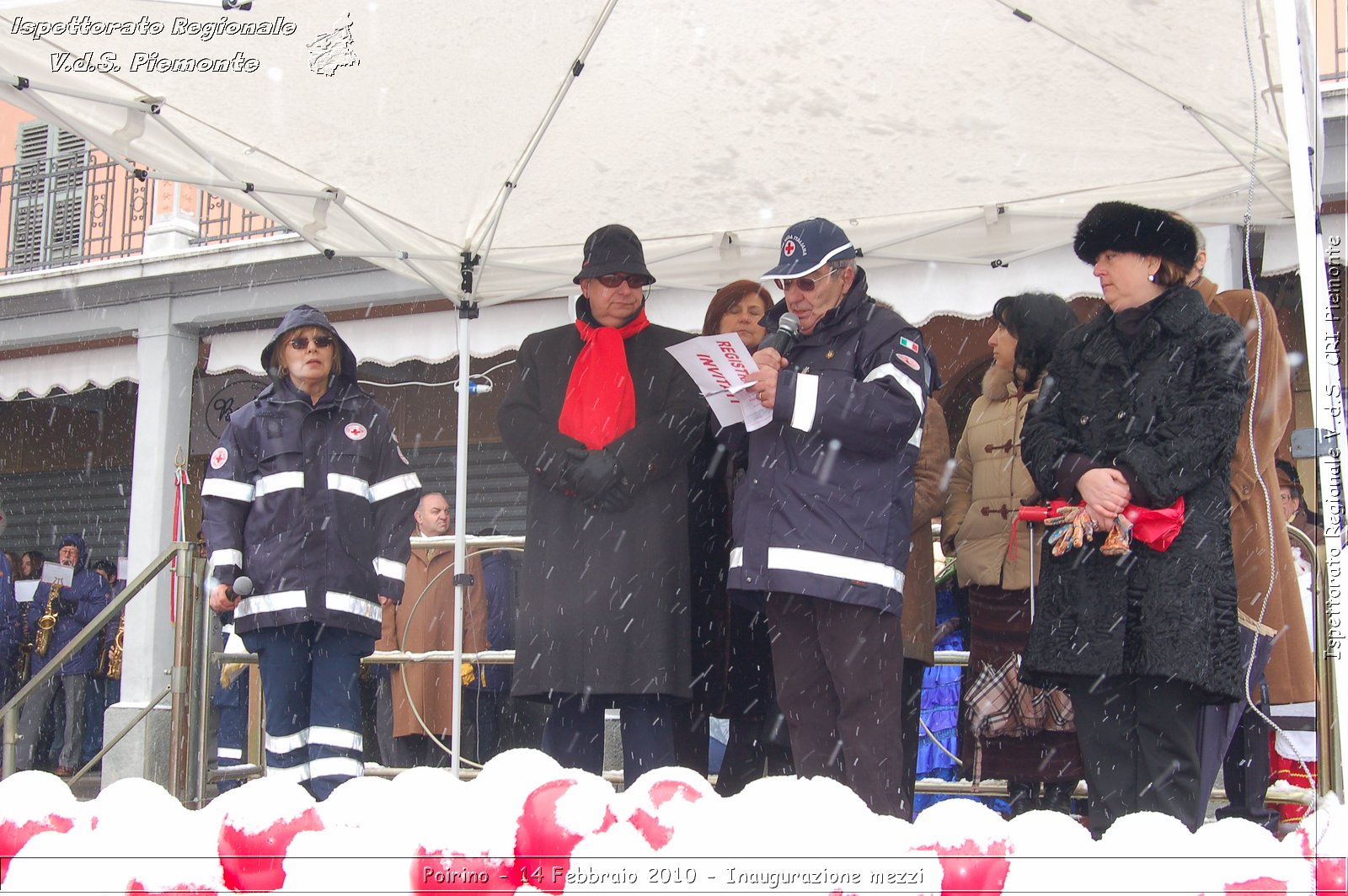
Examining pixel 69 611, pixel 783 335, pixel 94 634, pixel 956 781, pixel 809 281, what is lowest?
pixel 956 781

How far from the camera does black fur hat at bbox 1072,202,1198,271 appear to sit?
10.4 ft

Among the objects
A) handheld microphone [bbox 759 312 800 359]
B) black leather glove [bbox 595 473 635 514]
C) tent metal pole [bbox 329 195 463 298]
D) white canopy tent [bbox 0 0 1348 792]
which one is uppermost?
white canopy tent [bbox 0 0 1348 792]

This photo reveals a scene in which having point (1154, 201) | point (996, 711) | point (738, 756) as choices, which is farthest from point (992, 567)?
point (1154, 201)

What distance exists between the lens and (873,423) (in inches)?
129

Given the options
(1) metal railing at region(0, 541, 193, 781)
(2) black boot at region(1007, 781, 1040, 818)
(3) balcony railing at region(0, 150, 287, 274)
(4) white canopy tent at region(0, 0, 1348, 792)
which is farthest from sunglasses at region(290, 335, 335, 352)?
(3) balcony railing at region(0, 150, 287, 274)

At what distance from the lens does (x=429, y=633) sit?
7004mm

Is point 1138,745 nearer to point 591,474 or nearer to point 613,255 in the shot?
point 591,474

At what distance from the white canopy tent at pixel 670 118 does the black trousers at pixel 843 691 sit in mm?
1766

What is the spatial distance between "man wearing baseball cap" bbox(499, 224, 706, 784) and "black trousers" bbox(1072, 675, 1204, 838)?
121cm

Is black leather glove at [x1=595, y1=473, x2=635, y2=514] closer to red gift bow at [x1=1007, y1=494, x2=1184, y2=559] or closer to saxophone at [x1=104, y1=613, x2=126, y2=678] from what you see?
red gift bow at [x1=1007, y1=494, x2=1184, y2=559]

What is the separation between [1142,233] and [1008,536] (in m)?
1.32

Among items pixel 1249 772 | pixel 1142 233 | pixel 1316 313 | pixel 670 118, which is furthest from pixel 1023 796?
pixel 670 118

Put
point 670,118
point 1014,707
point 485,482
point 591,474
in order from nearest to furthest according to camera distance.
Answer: point 591,474
point 1014,707
point 670,118
point 485,482

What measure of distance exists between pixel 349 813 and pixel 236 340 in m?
10.9
